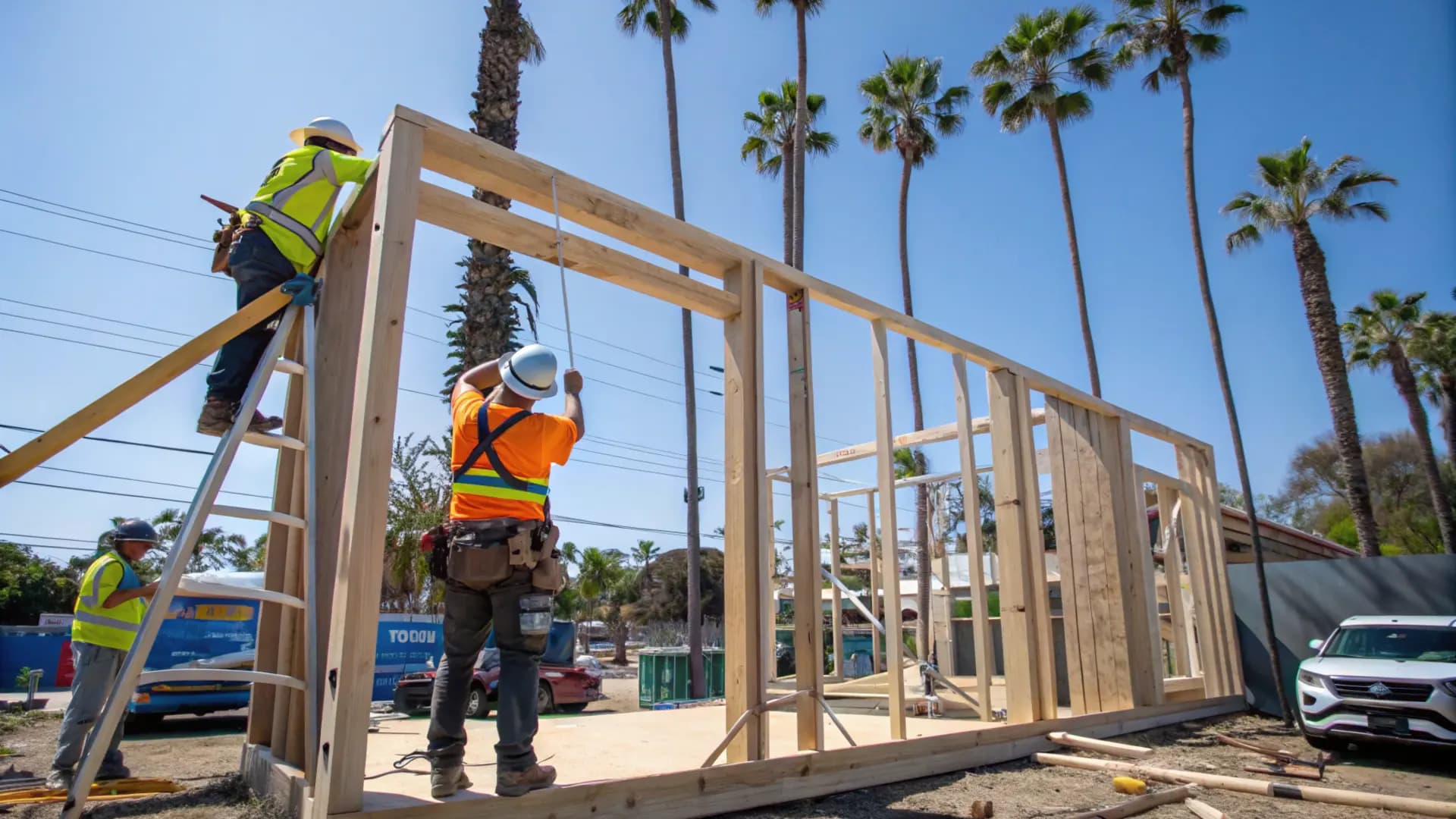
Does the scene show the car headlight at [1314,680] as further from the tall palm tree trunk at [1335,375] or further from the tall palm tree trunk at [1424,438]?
the tall palm tree trunk at [1424,438]

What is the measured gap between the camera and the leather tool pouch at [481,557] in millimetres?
3068

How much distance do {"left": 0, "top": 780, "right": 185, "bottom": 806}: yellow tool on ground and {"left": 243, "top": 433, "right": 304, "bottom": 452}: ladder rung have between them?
6.29 feet

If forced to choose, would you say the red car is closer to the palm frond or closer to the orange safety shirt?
the orange safety shirt

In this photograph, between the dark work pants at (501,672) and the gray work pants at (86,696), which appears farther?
the gray work pants at (86,696)

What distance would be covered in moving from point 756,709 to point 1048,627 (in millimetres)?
3193

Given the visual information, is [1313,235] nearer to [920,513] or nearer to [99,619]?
[920,513]

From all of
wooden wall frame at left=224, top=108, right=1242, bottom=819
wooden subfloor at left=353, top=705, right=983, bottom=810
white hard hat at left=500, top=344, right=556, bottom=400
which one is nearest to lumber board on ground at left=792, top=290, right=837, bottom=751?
wooden wall frame at left=224, top=108, right=1242, bottom=819

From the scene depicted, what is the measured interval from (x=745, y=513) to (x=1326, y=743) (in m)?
6.56

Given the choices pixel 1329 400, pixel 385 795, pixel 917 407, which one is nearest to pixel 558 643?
pixel 917 407

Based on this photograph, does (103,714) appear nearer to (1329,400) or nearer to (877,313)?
(877,313)

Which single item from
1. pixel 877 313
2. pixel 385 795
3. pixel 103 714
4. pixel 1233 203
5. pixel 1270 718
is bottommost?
pixel 1270 718

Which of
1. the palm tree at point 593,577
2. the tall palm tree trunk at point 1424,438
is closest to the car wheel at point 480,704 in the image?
the tall palm tree trunk at point 1424,438

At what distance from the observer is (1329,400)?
57.4ft

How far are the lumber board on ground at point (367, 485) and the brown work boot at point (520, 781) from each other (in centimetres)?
51
